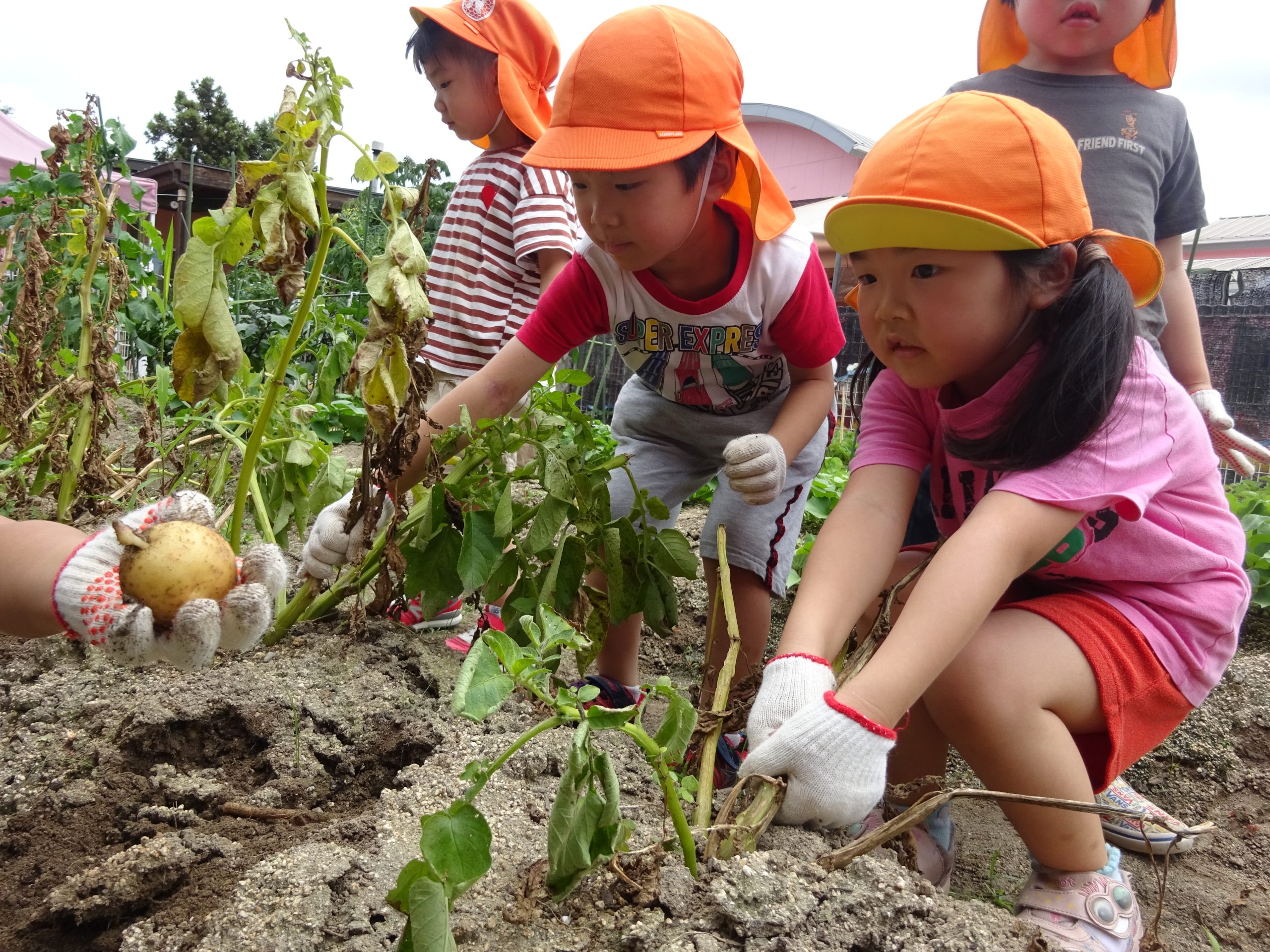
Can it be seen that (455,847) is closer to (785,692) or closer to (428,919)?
(428,919)

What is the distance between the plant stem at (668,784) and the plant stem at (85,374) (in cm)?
188

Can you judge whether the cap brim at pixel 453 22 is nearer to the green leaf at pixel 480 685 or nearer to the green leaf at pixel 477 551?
the green leaf at pixel 477 551

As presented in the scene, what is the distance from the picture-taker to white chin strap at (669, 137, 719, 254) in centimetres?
173

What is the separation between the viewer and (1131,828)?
1757 millimetres

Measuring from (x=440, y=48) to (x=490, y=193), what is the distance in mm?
383

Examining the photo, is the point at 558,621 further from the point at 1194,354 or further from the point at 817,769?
the point at 1194,354

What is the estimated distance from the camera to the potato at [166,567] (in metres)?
1.07

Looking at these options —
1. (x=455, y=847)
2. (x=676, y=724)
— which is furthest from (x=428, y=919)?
(x=676, y=724)

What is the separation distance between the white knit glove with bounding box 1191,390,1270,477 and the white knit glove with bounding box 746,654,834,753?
1.26 metres

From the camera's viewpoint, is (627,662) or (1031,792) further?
(627,662)

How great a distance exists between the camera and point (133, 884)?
1.10 meters

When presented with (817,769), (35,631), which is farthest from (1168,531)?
(35,631)

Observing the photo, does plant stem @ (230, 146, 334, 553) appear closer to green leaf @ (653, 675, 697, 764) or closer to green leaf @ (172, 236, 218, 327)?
green leaf @ (172, 236, 218, 327)

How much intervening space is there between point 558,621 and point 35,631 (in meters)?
0.74
